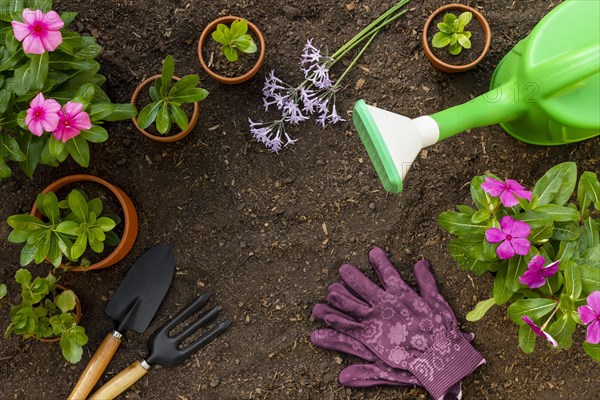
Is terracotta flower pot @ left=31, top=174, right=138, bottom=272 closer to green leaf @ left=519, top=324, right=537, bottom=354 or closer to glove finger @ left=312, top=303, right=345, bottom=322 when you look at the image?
glove finger @ left=312, top=303, right=345, bottom=322

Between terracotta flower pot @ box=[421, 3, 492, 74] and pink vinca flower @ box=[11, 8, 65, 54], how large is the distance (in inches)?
41.6

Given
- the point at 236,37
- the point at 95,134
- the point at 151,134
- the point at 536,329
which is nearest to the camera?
the point at 536,329

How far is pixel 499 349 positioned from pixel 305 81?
40.3 inches

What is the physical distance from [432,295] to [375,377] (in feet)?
1.00

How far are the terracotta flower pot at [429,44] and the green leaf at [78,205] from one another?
1085 mm

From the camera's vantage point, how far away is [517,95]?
1.58 m

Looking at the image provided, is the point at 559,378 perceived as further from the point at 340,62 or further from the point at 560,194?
the point at 340,62

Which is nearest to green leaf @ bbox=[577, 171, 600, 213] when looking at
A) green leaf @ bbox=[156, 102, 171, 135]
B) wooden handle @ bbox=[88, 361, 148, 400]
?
green leaf @ bbox=[156, 102, 171, 135]

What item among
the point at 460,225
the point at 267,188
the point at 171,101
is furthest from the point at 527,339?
the point at 171,101

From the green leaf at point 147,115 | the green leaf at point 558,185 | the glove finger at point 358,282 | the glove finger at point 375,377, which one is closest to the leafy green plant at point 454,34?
the green leaf at point 558,185

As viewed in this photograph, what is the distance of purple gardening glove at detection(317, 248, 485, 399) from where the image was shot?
1764 mm

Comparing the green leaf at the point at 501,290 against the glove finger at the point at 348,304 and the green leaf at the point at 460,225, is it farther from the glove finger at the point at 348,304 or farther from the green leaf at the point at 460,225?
the glove finger at the point at 348,304

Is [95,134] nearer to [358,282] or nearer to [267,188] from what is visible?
[267,188]

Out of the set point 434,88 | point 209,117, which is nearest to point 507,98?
point 434,88
